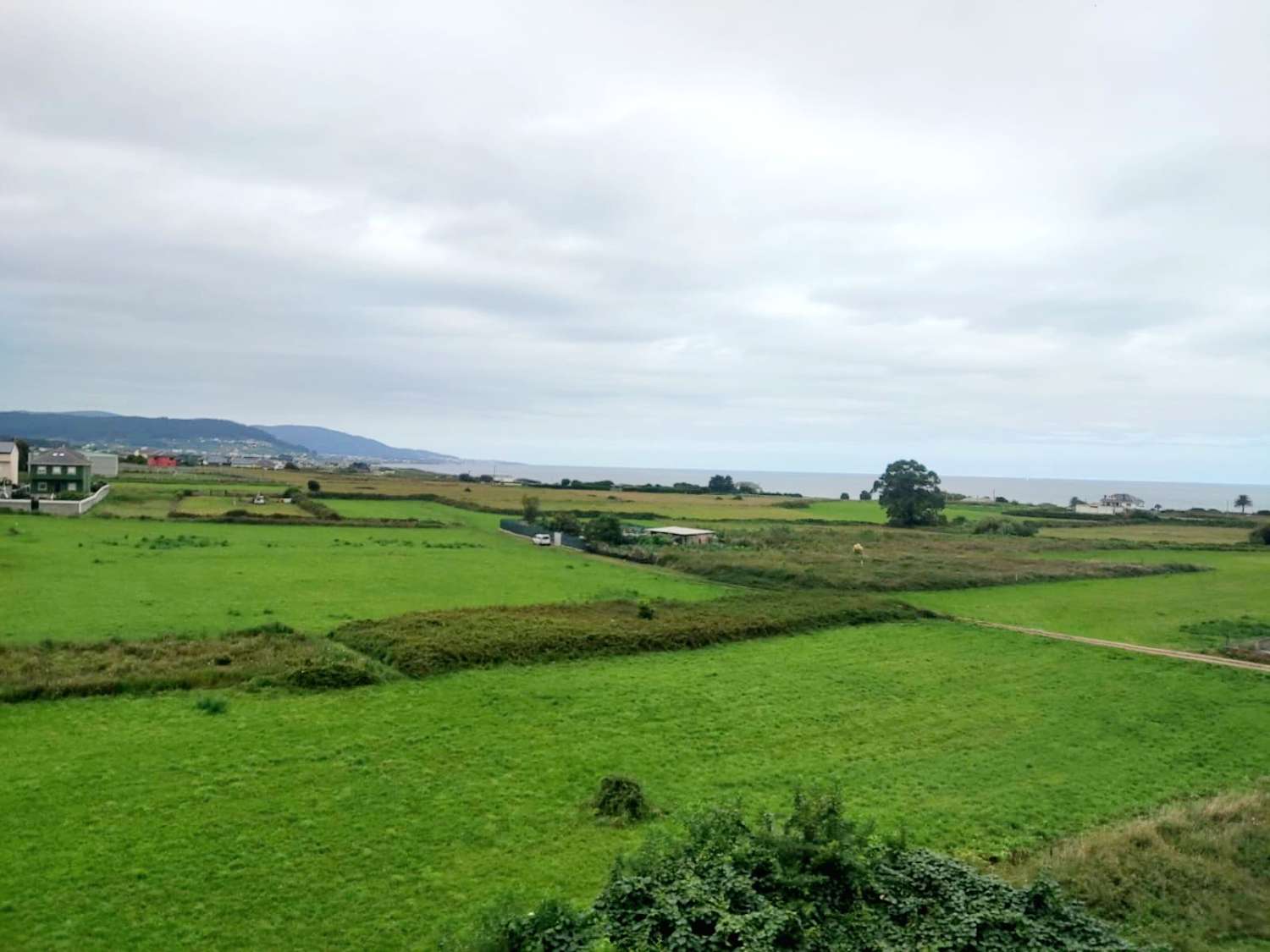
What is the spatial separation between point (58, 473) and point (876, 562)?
59786 mm

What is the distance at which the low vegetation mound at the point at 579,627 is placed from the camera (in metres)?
23.4

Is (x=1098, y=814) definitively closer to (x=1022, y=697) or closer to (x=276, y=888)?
(x=1022, y=697)

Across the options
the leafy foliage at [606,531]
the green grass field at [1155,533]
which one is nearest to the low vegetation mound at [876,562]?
the leafy foliage at [606,531]

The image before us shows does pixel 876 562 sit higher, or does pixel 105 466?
pixel 105 466

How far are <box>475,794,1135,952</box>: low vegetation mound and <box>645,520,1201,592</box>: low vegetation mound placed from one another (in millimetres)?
30042

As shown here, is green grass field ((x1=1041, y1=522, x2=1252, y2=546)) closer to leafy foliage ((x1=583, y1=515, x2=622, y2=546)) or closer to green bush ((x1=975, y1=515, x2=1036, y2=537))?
green bush ((x1=975, y1=515, x2=1036, y2=537))

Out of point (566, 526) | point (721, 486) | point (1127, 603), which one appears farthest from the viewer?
point (721, 486)

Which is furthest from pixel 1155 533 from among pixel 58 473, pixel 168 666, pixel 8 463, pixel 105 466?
pixel 105 466

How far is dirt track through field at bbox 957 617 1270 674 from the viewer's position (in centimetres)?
2637

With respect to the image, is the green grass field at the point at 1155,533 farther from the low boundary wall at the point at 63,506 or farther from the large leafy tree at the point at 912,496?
the low boundary wall at the point at 63,506

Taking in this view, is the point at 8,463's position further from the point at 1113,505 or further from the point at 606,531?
the point at 1113,505

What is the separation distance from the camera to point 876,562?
48.6 meters

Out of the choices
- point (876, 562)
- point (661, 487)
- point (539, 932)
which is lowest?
Answer: point (539, 932)

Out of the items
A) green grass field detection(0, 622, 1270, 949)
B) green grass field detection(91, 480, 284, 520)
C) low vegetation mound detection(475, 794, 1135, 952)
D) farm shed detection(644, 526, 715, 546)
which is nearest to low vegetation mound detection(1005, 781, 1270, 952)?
green grass field detection(0, 622, 1270, 949)
